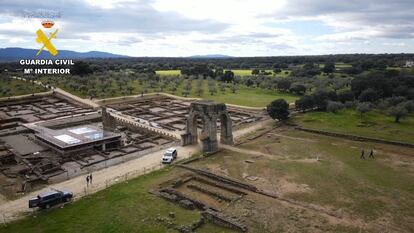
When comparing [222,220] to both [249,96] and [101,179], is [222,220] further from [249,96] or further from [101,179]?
[249,96]

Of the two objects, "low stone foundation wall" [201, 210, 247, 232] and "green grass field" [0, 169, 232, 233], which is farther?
"green grass field" [0, 169, 232, 233]

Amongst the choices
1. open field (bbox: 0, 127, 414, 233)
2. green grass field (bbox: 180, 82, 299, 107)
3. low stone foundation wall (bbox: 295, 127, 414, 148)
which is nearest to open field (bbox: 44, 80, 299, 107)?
green grass field (bbox: 180, 82, 299, 107)

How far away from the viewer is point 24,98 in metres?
83.3

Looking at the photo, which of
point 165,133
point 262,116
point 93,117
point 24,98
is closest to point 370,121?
point 262,116

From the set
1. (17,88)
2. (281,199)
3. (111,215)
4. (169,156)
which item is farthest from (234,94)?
(111,215)

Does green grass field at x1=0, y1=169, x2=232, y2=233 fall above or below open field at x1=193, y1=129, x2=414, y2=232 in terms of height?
below

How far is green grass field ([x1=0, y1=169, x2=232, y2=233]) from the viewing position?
24.8 m

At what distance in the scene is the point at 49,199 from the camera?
28.0 meters

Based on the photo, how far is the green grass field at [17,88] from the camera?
285 feet

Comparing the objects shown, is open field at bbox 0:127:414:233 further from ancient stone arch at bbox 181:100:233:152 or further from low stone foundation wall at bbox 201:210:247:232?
ancient stone arch at bbox 181:100:233:152

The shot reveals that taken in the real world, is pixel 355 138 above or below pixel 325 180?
above

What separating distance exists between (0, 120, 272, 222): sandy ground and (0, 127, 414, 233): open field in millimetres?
1625

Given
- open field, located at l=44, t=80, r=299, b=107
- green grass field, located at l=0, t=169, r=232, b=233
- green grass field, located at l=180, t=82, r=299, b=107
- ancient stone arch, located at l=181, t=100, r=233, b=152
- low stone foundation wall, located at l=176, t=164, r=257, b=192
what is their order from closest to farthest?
1. green grass field, located at l=0, t=169, r=232, b=233
2. low stone foundation wall, located at l=176, t=164, r=257, b=192
3. ancient stone arch, located at l=181, t=100, r=233, b=152
4. green grass field, located at l=180, t=82, r=299, b=107
5. open field, located at l=44, t=80, r=299, b=107

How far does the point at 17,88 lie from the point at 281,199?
292ft
